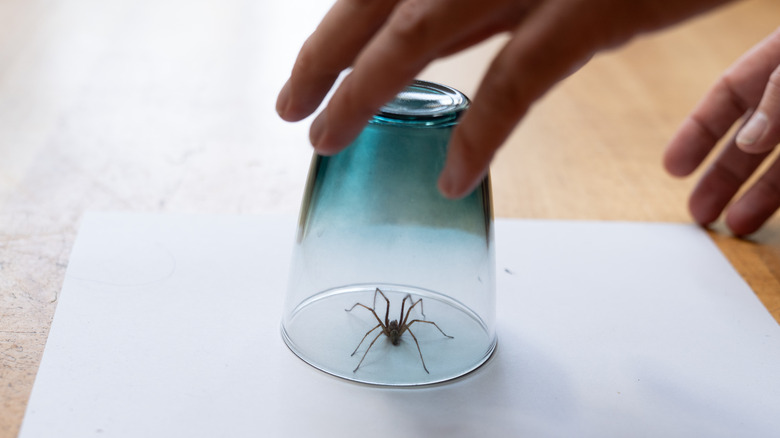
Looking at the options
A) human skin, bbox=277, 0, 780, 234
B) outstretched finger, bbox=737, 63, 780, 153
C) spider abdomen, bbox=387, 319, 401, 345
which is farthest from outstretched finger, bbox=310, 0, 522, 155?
outstretched finger, bbox=737, 63, 780, 153

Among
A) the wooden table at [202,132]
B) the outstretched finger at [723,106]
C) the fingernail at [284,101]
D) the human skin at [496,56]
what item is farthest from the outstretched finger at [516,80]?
the outstretched finger at [723,106]

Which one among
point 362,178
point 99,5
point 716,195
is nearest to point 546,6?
point 362,178

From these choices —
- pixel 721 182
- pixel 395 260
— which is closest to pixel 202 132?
pixel 395 260

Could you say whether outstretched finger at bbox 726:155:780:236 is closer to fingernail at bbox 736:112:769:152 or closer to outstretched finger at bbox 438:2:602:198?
fingernail at bbox 736:112:769:152

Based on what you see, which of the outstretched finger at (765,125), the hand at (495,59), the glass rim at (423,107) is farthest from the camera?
the outstretched finger at (765,125)

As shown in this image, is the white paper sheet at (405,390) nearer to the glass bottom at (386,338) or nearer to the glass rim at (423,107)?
the glass bottom at (386,338)

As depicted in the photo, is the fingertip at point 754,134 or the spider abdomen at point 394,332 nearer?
the spider abdomen at point 394,332
